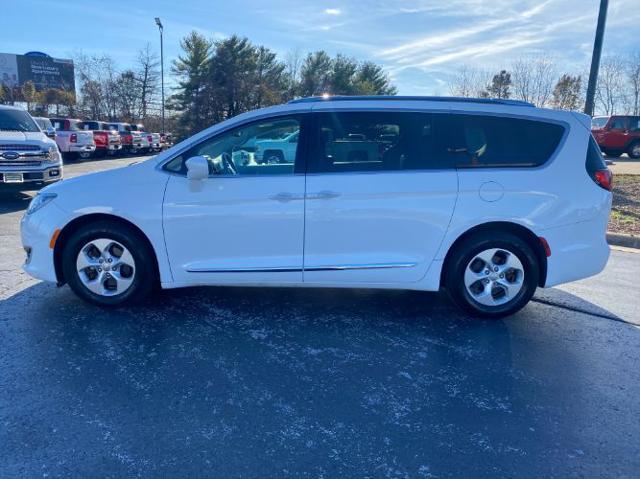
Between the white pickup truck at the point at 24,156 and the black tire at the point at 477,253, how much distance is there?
9.22m

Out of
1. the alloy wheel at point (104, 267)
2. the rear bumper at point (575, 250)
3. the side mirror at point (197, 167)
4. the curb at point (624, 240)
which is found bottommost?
the curb at point (624, 240)

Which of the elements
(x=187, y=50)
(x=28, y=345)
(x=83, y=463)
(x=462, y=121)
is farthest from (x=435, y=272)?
(x=187, y=50)

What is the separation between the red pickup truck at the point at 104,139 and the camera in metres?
23.8

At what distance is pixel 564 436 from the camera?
265 centimetres

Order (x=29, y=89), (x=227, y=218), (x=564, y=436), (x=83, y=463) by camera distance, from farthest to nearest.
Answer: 1. (x=29, y=89)
2. (x=227, y=218)
3. (x=564, y=436)
4. (x=83, y=463)

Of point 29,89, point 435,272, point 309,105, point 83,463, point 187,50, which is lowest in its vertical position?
point 83,463

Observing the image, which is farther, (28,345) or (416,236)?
(416,236)

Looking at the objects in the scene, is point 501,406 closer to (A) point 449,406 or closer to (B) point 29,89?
(A) point 449,406

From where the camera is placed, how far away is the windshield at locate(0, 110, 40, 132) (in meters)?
10.8

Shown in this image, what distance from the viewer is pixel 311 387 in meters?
3.08

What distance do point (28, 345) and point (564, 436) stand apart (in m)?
3.60

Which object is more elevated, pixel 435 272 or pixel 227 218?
pixel 227 218

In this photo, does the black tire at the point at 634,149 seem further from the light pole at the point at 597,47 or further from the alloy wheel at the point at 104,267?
the alloy wheel at the point at 104,267

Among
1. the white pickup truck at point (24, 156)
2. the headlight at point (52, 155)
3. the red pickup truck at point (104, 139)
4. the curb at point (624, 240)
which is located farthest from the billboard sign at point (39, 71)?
the curb at point (624, 240)
